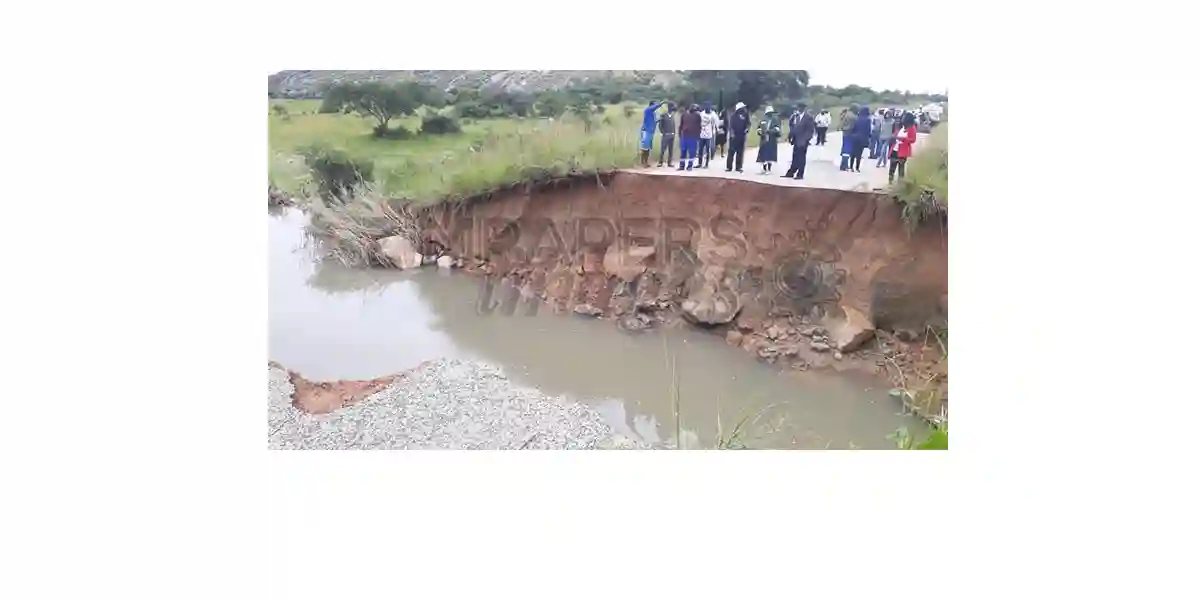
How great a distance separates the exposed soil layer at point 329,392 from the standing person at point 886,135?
1.88 meters

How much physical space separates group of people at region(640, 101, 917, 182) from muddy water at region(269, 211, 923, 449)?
65 cm

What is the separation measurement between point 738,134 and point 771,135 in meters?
0.12

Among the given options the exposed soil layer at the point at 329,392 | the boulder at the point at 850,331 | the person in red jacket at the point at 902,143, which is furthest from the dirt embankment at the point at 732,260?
the exposed soil layer at the point at 329,392

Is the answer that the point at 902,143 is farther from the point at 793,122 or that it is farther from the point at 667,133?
the point at 667,133

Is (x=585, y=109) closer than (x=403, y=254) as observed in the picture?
Yes

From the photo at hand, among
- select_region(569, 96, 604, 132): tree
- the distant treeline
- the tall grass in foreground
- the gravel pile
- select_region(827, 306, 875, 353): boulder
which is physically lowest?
the gravel pile

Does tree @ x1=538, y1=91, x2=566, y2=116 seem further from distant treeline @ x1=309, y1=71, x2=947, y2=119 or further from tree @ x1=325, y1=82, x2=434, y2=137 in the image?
tree @ x1=325, y1=82, x2=434, y2=137

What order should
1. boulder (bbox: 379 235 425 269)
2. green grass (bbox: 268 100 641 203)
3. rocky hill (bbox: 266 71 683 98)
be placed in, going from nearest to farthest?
1. rocky hill (bbox: 266 71 683 98)
2. green grass (bbox: 268 100 641 203)
3. boulder (bbox: 379 235 425 269)

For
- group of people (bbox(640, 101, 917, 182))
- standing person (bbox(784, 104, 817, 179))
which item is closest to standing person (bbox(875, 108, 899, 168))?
group of people (bbox(640, 101, 917, 182))

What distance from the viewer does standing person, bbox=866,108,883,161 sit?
328cm

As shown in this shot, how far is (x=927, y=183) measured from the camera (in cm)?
328

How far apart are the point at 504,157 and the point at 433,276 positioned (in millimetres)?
503

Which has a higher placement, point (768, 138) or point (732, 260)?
point (768, 138)

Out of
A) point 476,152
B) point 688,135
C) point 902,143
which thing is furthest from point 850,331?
point 476,152
